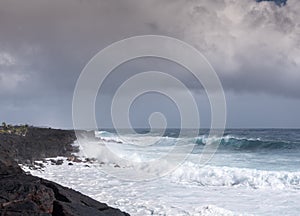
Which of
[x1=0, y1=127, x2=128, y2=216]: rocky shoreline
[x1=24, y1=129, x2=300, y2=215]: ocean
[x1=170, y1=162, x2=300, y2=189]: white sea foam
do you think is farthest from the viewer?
[x1=170, y1=162, x2=300, y2=189]: white sea foam

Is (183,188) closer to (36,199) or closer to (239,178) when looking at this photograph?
(239,178)

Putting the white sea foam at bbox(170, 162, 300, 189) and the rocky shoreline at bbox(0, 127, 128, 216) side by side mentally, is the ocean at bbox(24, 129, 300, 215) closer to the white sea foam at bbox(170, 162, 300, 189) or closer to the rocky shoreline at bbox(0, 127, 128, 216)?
the white sea foam at bbox(170, 162, 300, 189)

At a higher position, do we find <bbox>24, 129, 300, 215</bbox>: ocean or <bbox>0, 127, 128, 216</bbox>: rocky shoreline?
<bbox>0, 127, 128, 216</bbox>: rocky shoreline

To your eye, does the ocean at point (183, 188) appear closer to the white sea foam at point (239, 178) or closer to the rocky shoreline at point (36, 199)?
the white sea foam at point (239, 178)

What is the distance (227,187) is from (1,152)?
768cm

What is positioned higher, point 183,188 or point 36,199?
point 36,199

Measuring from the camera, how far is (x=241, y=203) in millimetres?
10258

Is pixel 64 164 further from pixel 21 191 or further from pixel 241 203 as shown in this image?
pixel 21 191

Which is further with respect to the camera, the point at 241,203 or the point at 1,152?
the point at 241,203

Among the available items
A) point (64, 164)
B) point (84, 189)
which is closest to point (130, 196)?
point (84, 189)

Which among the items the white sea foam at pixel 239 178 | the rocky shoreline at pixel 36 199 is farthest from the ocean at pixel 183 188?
the rocky shoreline at pixel 36 199

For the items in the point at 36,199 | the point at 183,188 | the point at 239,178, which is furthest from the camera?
the point at 239,178

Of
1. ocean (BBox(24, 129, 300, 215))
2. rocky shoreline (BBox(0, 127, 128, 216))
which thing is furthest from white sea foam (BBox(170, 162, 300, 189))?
rocky shoreline (BBox(0, 127, 128, 216))

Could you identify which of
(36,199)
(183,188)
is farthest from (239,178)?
(36,199)
